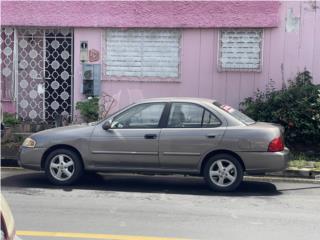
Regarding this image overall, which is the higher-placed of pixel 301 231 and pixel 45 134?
pixel 45 134

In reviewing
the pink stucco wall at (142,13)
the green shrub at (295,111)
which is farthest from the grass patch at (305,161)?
the pink stucco wall at (142,13)

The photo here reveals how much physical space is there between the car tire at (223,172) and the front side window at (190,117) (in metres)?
0.52

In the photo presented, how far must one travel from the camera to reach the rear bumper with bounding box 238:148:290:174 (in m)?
8.37

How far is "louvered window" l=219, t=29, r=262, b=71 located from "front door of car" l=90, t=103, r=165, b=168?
4067 millimetres

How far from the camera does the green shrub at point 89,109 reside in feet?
41.1

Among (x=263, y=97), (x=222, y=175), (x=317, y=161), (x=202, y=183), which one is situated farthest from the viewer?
(x=263, y=97)

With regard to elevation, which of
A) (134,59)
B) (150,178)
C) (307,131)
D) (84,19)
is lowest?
(150,178)

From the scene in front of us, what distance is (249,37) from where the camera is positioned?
40.4ft

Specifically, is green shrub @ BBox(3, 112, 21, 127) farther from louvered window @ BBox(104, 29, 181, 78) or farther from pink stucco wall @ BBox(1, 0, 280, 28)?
louvered window @ BBox(104, 29, 181, 78)

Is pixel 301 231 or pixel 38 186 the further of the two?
pixel 38 186

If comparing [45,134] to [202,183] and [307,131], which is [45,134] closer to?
[202,183]

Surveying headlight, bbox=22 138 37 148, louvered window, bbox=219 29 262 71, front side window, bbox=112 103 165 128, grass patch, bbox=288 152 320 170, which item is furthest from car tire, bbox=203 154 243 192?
louvered window, bbox=219 29 262 71

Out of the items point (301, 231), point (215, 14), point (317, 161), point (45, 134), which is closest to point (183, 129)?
point (45, 134)

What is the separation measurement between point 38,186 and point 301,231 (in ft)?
14.0
